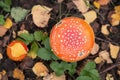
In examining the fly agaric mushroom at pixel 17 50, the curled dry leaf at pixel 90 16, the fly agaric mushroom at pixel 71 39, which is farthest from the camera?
the curled dry leaf at pixel 90 16

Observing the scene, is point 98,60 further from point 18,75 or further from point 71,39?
point 18,75

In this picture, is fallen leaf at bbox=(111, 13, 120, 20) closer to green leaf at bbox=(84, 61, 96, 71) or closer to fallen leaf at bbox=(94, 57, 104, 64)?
fallen leaf at bbox=(94, 57, 104, 64)

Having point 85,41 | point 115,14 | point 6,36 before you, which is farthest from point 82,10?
point 6,36

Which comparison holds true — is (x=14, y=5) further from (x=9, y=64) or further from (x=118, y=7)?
(x=118, y=7)

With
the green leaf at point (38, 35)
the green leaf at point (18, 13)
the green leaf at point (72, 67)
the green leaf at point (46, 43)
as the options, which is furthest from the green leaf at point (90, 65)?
the green leaf at point (18, 13)

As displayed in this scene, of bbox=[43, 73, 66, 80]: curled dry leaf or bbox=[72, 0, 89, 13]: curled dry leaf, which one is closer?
bbox=[43, 73, 66, 80]: curled dry leaf

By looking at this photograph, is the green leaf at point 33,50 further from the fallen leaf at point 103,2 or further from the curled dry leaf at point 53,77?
the fallen leaf at point 103,2

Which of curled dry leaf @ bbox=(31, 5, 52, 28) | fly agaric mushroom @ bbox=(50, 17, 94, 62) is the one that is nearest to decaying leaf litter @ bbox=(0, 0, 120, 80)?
curled dry leaf @ bbox=(31, 5, 52, 28)
